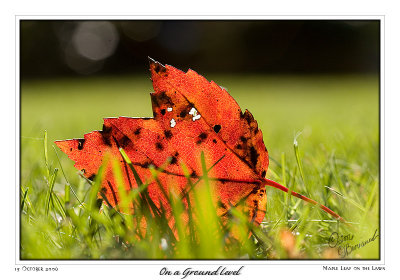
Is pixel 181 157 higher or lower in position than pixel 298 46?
lower

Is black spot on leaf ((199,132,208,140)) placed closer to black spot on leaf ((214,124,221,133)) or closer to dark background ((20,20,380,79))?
black spot on leaf ((214,124,221,133))

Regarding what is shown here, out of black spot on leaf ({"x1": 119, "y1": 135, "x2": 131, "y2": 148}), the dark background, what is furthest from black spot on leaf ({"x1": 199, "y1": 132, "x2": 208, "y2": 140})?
the dark background

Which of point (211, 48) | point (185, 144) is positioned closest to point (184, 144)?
point (185, 144)

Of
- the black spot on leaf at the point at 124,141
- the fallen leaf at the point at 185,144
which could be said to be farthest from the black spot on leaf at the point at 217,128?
the black spot on leaf at the point at 124,141

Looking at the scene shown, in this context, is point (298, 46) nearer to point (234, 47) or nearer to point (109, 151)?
point (234, 47)
